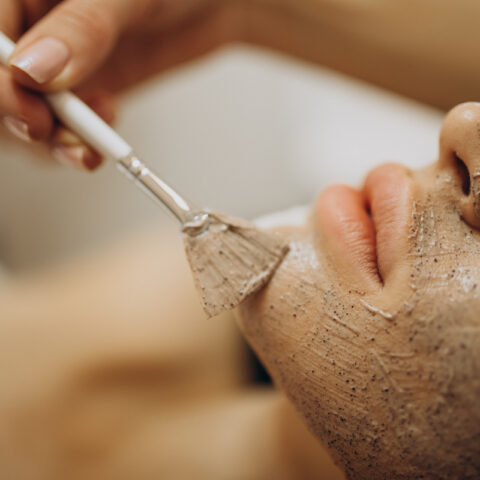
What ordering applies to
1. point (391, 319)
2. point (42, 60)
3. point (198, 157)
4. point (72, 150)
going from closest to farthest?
point (391, 319)
point (42, 60)
point (72, 150)
point (198, 157)

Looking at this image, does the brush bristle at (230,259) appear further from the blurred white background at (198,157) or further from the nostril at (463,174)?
the blurred white background at (198,157)

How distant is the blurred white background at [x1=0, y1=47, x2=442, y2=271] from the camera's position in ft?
4.89

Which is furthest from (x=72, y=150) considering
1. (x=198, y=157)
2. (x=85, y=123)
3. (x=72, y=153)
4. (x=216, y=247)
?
(x=198, y=157)

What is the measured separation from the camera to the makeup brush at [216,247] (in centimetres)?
55

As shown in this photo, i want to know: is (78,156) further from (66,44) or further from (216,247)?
(216,247)

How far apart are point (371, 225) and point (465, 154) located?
0.38ft

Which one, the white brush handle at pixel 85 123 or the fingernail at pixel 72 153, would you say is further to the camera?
the fingernail at pixel 72 153

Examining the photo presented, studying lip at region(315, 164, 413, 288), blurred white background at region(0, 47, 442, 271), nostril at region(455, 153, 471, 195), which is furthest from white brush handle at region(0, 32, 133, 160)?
blurred white background at region(0, 47, 442, 271)

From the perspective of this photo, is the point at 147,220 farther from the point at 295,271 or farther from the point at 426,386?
the point at 426,386

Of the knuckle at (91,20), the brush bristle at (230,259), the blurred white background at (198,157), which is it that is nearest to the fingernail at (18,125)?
the knuckle at (91,20)

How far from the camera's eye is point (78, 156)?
699 mm

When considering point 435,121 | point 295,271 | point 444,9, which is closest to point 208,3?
point 444,9

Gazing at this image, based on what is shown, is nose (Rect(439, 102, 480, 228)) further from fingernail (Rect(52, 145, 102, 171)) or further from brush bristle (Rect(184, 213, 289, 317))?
fingernail (Rect(52, 145, 102, 171))

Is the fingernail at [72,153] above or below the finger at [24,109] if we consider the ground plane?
below
